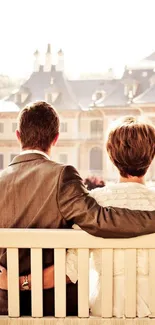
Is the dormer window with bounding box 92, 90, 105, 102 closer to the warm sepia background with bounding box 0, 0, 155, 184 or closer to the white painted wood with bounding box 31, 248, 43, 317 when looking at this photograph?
the warm sepia background with bounding box 0, 0, 155, 184

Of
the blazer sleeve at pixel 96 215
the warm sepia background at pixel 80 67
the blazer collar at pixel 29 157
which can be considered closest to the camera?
the blazer sleeve at pixel 96 215

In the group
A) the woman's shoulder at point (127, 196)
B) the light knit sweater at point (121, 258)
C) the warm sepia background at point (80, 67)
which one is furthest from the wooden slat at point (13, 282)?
the warm sepia background at point (80, 67)

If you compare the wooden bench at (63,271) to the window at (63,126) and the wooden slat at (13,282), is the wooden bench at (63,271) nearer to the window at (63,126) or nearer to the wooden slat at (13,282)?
the wooden slat at (13,282)

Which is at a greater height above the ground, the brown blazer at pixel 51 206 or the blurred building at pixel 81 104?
the blurred building at pixel 81 104

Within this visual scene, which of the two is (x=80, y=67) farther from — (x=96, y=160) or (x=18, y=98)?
(x=96, y=160)

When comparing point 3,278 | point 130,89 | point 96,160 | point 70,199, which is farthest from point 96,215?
point 130,89

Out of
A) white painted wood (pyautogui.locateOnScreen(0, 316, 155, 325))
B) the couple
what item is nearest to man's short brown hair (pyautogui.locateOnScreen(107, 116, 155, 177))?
the couple

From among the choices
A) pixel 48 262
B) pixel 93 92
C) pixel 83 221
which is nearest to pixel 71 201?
pixel 83 221
